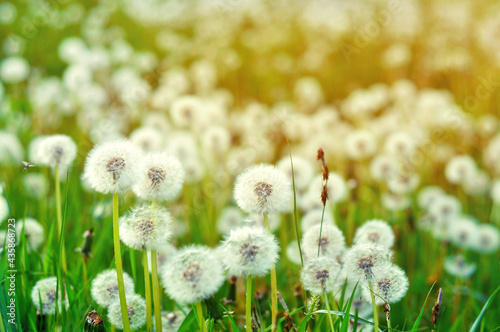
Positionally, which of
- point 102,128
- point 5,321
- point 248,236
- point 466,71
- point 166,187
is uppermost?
point 466,71

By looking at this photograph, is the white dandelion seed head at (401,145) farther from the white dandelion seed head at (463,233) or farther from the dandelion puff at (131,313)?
the dandelion puff at (131,313)

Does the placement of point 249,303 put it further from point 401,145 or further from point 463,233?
point 401,145

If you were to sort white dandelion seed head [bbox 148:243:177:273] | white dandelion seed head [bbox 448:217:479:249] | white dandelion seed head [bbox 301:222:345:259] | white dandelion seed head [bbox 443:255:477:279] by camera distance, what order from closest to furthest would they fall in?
white dandelion seed head [bbox 301:222:345:259]
white dandelion seed head [bbox 148:243:177:273]
white dandelion seed head [bbox 443:255:477:279]
white dandelion seed head [bbox 448:217:479:249]

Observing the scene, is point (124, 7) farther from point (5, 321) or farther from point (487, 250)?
point (5, 321)

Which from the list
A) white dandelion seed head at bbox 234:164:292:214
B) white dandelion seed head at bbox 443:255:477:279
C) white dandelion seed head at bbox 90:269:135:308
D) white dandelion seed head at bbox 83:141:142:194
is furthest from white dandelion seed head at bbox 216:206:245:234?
white dandelion seed head at bbox 83:141:142:194

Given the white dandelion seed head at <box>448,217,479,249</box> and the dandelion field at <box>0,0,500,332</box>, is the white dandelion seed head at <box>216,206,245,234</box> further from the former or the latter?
the white dandelion seed head at <box>448,217,479,249</box>

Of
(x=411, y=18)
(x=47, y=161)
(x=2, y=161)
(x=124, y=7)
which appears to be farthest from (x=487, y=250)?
(x=124, y=7)

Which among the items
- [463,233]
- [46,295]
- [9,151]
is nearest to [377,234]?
[46,295]

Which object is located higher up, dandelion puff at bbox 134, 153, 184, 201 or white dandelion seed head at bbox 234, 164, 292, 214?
dandelion puff at bbox 134, 153, 184, 201
